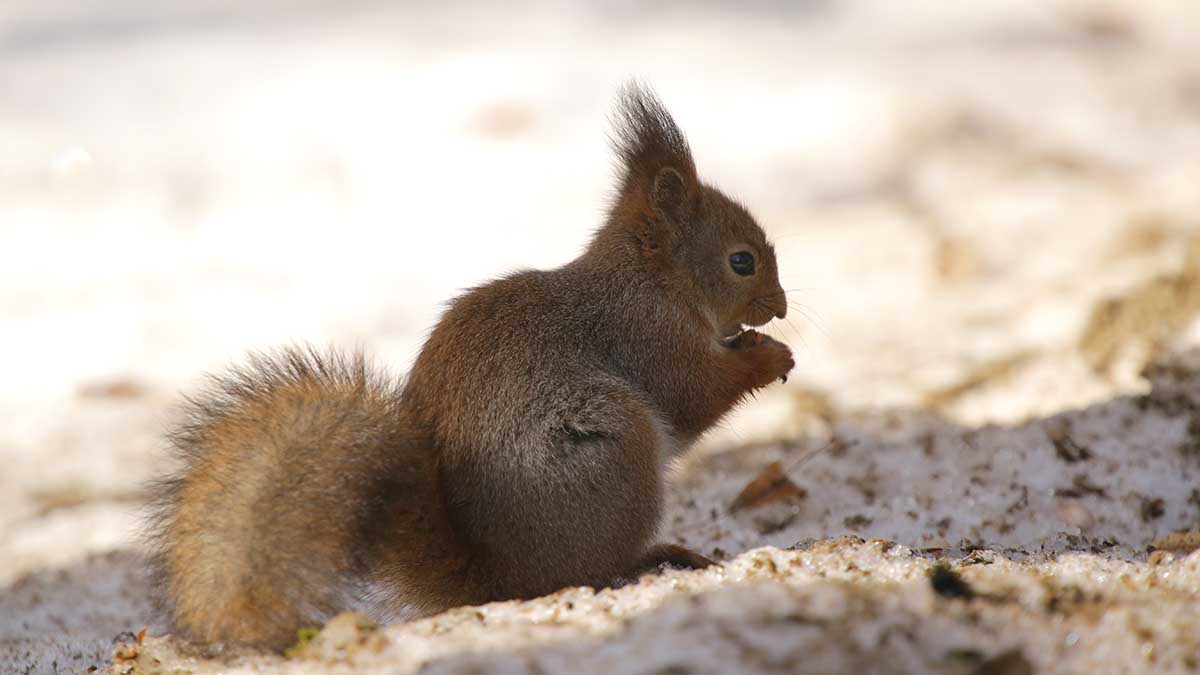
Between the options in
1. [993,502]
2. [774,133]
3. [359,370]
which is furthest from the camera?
[774,133]

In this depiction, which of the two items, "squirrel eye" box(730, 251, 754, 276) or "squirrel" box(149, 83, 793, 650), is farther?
"squirrel eye" box(730, 251, 754, 276)

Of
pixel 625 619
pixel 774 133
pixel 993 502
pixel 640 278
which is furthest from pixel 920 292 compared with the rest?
pixel 625 619

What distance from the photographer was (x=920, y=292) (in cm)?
493

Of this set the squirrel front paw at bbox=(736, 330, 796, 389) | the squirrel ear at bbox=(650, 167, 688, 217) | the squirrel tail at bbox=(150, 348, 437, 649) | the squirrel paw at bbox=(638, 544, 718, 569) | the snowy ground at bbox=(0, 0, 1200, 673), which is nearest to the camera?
the squirrel tail at bbox=(150, 348, 437, 649)

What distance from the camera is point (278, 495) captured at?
1.98m

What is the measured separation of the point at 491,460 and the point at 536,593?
0.82 ft

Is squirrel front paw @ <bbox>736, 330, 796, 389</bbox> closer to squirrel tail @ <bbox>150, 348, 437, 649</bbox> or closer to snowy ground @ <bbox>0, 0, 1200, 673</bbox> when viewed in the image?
snowy ground @ <bbox>0, 0, 1200, 673</bbox>

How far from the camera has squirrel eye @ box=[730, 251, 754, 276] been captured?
112 inches

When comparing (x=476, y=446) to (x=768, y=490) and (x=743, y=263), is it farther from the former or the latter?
(x=768, y=490)

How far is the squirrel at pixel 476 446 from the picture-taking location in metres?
1.97

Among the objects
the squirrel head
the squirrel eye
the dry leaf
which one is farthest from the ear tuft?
the dry leaf

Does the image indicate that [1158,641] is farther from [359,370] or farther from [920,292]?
[920,292]

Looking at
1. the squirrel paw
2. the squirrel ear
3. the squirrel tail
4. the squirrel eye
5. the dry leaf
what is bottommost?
the dry leaf

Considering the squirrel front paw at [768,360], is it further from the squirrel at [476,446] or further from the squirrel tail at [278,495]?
the squirrel tail at [278,495]
